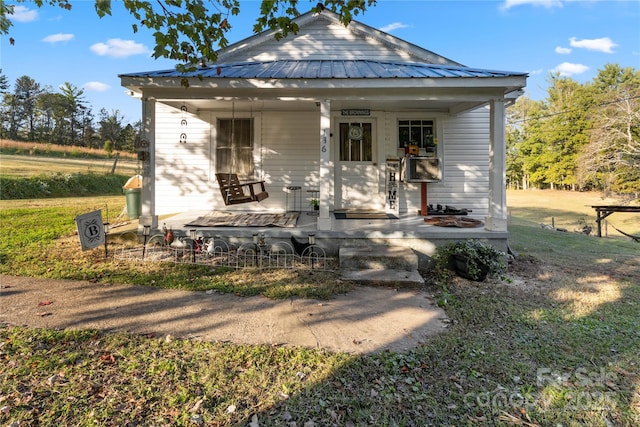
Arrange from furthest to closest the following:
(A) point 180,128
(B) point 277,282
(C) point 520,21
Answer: (C) point 520,21, (A) point 180,128, (B) point 277,282

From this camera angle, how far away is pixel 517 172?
39938mm

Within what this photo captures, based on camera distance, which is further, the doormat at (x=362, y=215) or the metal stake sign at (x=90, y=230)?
the doormat at (x=362, y=215)

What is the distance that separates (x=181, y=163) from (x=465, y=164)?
6.44 meters

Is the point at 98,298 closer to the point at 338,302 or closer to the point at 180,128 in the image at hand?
the point at 338,302

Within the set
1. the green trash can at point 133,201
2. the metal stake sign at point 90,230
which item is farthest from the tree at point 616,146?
the metal stake sign at point 90,230

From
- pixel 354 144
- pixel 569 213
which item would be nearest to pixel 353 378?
pixel 354 144

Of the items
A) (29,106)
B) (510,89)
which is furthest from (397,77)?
(29,106)

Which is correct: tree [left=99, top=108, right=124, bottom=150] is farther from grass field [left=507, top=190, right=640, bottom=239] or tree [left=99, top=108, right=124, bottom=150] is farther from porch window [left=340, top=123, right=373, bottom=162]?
grass field [left=507, top=190, right=640, bottom=239]

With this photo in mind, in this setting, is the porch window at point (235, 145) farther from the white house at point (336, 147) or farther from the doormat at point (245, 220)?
the doormat at point (245, 220)

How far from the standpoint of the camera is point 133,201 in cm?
845

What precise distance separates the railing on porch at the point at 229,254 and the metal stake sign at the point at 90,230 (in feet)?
1.26

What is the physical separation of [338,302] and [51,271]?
159 inches

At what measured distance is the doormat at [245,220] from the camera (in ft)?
20.3

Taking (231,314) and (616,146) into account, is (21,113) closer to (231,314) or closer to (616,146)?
(231,314)
